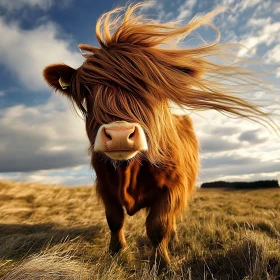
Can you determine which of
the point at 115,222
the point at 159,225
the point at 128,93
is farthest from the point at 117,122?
the point at 115,222

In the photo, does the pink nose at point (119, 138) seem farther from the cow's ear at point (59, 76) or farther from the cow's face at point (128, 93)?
the cow's ear at point (59, 76)

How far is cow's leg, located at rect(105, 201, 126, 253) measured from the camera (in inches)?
195

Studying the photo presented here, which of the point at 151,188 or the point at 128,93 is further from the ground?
the point at 128,93

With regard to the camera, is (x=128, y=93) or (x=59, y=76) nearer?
(x=128, y=93)

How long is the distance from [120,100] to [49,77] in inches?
53.2

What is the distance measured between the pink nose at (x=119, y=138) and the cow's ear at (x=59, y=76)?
5.08 feet

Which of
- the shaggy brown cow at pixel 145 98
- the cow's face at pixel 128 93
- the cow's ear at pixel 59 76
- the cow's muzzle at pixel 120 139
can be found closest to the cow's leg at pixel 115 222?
the shaggy brown cow at pixel 145 98

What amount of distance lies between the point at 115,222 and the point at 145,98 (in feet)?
6.70

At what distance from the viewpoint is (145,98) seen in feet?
12.4

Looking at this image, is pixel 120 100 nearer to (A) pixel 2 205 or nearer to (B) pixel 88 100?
(B) pixel 88 100

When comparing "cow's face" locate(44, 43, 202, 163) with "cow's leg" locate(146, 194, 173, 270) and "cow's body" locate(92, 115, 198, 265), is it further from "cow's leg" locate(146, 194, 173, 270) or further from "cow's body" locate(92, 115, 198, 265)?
"cow's leg" locate(146, 194, 173, 270)

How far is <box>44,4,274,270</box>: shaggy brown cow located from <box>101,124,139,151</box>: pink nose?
9 centimetres

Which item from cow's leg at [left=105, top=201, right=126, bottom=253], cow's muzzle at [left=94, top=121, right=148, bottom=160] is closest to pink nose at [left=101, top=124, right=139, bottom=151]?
cow's muzzle at [left=94, top=121, right=148, bottom=160]

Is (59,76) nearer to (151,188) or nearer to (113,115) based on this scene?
(113,115)
